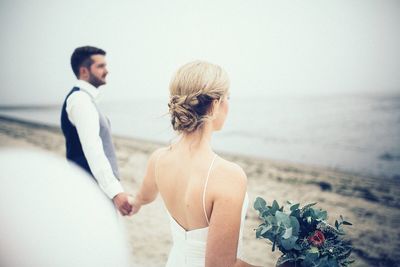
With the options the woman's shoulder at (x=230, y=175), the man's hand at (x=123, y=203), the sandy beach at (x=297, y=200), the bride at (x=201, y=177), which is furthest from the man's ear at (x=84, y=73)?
the sandy beach at (x=297, y=200)

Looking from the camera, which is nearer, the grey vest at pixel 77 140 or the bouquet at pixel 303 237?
the bouquet at pixel 303 237

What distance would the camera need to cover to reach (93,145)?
257 centimetres

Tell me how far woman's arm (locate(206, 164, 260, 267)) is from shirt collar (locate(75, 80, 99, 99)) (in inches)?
73.7

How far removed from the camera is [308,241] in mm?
1384

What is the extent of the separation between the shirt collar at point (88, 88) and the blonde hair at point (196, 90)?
1.58 meters

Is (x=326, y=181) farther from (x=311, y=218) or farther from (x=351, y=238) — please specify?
(x=311, y=218)

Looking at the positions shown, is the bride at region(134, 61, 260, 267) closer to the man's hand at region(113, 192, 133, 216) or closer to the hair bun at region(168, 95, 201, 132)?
the hair bun at region(168, 95, 201, 132)

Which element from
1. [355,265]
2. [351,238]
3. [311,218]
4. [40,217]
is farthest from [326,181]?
[311,218]

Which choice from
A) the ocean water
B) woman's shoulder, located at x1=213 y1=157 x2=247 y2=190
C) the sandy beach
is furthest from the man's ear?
the ocean water

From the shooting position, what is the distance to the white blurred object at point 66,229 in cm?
290

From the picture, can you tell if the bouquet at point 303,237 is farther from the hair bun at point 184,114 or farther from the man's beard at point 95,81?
the man's beard at point 95,81

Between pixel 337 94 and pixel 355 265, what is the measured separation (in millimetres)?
46471

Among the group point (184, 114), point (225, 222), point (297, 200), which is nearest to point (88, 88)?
point (184, 114)

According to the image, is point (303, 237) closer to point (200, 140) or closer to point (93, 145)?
point (200, 140)
